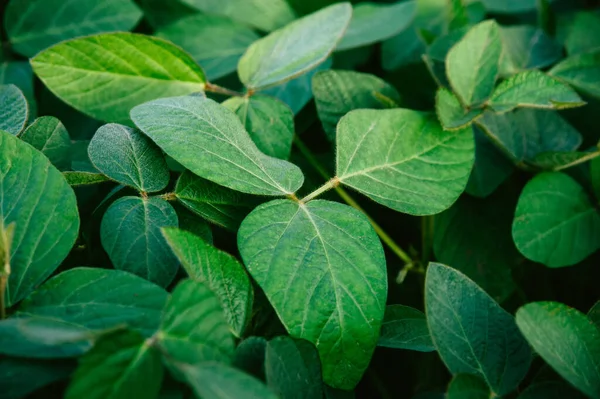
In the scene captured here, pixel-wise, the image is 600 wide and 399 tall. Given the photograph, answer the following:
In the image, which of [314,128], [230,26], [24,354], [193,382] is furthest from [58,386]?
[230,26]

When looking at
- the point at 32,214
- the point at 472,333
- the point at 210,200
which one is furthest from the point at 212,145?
the point at 472,333

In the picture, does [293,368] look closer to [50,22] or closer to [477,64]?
[477,64]

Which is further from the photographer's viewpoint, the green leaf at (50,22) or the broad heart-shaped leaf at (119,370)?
the green leaf at (50,22)

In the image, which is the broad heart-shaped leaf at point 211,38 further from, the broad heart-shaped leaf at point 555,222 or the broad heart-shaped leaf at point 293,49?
the broad heart-shaped leaf at point 555,222

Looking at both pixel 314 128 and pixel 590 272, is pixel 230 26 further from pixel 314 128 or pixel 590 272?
pixel 590 272

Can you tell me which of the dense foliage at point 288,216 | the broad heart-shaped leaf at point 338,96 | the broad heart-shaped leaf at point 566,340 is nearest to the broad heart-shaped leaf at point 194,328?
the dense foliage at point 288,216

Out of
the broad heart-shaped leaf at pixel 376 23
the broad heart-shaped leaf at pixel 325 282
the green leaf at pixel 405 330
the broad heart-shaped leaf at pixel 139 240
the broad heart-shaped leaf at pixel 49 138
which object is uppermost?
the broad heart-shaped leaf at pixel 376 23
